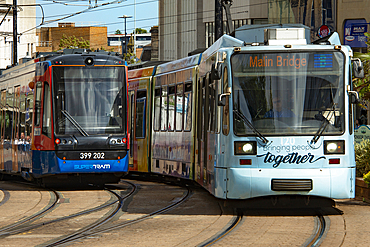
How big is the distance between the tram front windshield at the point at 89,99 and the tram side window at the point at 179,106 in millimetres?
1275

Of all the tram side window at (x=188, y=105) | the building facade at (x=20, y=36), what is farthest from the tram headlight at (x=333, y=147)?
the building facade at (x=20, y=36)

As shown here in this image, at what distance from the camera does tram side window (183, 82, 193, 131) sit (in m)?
A: 15.9

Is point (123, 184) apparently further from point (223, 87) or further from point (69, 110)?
point (223, 87)

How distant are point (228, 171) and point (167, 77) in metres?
6.88

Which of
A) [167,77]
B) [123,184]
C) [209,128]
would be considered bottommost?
[123,184]

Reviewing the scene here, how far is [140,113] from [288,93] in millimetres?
8742

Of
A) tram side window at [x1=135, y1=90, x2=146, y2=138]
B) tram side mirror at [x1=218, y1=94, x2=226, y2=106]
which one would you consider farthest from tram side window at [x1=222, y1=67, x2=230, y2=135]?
tram side window at [x1=135, y1=90, x2=146, y2=138]

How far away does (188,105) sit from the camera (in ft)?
52.8

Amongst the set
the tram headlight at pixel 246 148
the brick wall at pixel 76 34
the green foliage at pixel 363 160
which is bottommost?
the green foliage at pixel 363 160

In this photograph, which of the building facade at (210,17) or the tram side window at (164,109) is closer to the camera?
the tram side window at (164,109)

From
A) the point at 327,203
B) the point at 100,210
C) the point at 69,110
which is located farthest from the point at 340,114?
the point at 69,110

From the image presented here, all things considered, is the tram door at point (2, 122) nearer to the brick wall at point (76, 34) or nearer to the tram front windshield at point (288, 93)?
the tram front windshield at point (288, 93)

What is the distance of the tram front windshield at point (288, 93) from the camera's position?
11398mm

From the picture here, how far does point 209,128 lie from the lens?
1307 centimetres
